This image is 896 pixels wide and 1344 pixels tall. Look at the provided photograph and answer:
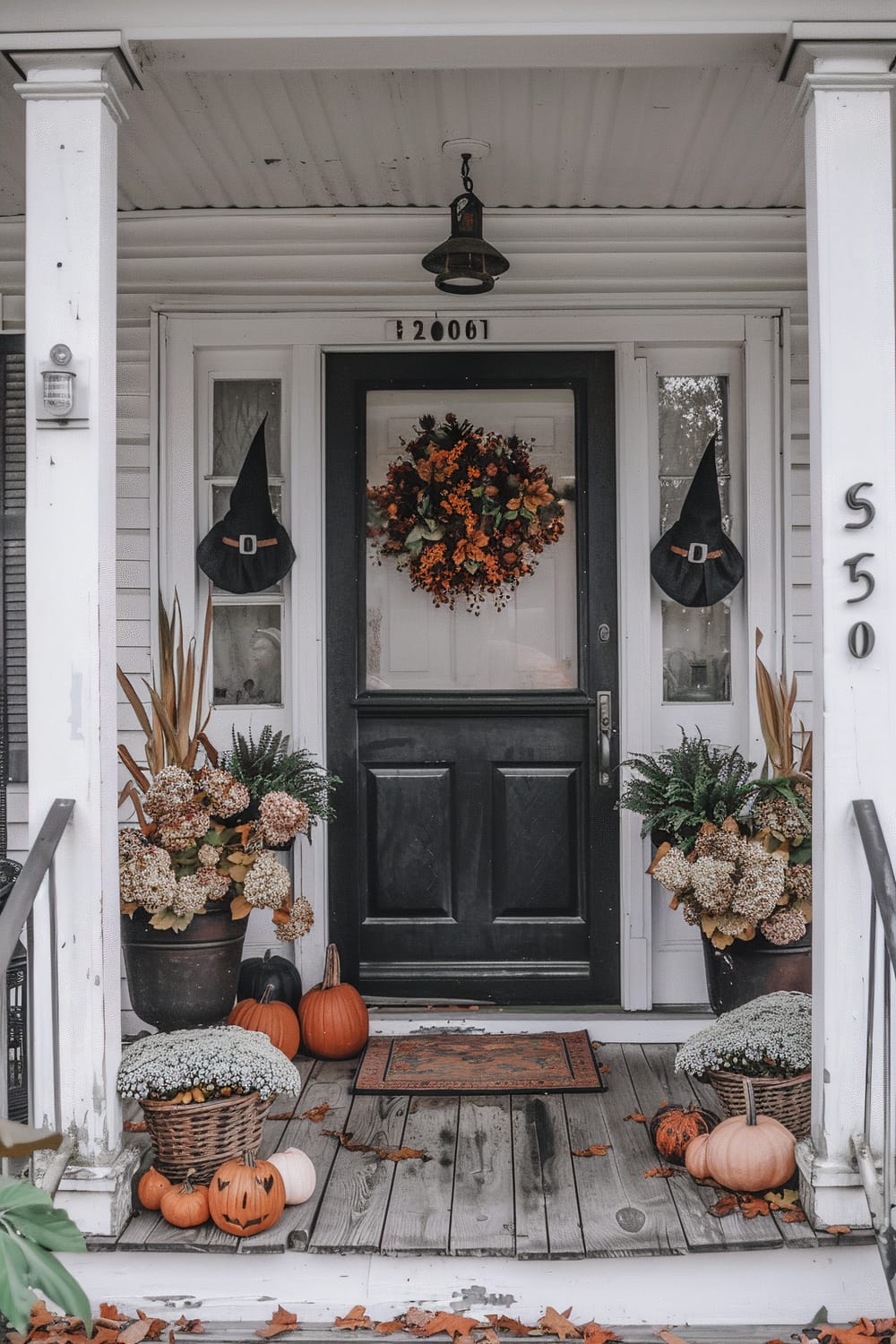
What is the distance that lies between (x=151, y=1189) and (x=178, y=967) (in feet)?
1.98

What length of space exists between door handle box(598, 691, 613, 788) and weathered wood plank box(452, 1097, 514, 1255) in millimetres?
1113

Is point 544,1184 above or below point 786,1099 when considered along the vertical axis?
below

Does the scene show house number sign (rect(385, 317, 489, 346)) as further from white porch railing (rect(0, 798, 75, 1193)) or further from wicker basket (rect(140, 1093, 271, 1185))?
wicker basket (rect(140, 1093, 271, 1185))

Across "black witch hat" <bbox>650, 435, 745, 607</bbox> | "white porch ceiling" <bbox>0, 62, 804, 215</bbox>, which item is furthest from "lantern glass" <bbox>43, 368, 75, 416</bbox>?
"black witch hat" <bbox>650, 435, 745, 607</bbox>

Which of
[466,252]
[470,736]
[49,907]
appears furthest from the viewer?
[470,736]

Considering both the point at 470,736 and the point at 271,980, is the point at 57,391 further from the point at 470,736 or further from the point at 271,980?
the point at 271,980

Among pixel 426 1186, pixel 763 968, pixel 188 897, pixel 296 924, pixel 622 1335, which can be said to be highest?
pixel 188 897

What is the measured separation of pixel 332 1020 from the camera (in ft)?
11.5

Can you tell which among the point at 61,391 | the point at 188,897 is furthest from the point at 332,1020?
the point at 61,391

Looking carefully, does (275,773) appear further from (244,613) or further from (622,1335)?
(622,1335)

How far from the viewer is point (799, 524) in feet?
12.4

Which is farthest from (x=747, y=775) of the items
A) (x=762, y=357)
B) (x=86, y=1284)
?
(x=86, y=1284)

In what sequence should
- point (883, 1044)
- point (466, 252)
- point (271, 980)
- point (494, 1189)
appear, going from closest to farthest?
point (883, 1044)
point (494, 1189)
point (466, 252)
point (271, 980)

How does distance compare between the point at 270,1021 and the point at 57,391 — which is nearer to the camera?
the point at 57,391
